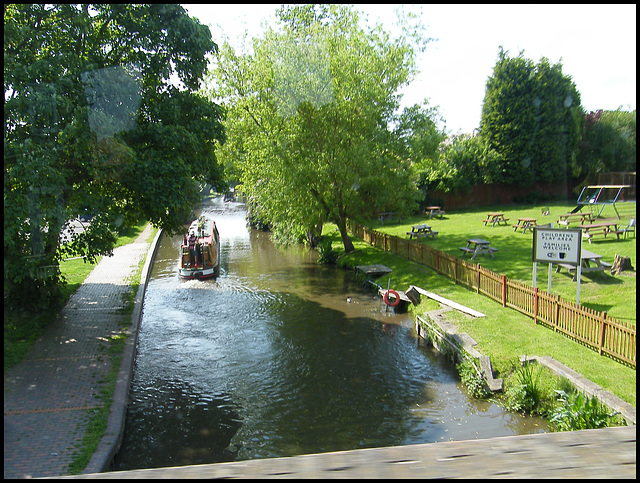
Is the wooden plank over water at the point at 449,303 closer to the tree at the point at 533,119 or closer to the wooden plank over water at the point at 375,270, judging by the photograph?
the wooden plank over water at the point at 375,270

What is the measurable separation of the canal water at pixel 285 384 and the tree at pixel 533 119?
26323 mm

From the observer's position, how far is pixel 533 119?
3841cm

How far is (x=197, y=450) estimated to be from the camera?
28.0 feet

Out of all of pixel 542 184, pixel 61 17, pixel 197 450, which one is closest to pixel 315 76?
pixel 61 17

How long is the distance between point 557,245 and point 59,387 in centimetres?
1236

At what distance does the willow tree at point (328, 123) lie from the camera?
21016mm

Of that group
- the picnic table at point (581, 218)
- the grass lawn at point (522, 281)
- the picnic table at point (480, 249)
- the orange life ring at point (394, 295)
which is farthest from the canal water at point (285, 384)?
the picnic table at point (581, 218)

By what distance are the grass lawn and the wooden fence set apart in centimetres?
22

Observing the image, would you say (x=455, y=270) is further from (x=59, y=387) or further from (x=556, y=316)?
(x=59, y=387)

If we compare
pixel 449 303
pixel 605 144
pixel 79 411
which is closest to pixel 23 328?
pixel 79 411

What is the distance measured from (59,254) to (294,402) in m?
7.32

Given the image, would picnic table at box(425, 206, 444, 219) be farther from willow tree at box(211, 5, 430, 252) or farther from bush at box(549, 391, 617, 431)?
bush at box(549, 391, 617, 431)

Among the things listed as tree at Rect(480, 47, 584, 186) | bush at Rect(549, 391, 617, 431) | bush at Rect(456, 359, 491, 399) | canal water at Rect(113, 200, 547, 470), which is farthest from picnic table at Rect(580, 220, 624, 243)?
tree at Rect(480, 47, 584, 186)

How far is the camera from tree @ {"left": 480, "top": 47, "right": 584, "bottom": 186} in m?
38.0
